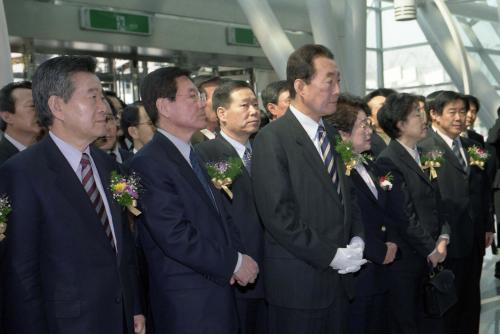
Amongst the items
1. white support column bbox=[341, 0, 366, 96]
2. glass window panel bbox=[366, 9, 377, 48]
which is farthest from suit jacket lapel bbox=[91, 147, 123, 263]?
glass window panel bbox=[366, 9, 377, 48]

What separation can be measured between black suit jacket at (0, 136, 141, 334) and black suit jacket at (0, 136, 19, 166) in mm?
1319

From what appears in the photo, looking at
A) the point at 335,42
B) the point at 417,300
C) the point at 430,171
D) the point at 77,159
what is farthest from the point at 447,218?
the point at 335,42

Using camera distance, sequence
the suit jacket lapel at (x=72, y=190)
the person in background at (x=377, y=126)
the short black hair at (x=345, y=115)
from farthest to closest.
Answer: the person in background at (x=377, y=126)
the short black hair at (x=345, y=115)
the suit jacket lapel at (x=72, y=190)

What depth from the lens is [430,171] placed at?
5.16 meters

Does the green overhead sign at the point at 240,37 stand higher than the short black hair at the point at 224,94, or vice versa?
the green overhead sign at the point at 240,37

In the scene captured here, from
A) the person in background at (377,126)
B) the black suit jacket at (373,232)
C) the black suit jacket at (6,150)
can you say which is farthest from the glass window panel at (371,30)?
the black suit jacket at (6,150)

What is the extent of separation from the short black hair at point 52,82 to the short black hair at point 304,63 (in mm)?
1285

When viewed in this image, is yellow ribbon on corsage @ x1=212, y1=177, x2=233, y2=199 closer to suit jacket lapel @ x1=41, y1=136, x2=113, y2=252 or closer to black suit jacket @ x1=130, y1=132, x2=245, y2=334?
black suit jacket @ x1=130, y1=132, x2=245, y2=334

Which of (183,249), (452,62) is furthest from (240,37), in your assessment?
(183,249)

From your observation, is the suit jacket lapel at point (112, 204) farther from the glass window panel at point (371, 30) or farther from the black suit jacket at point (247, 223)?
the glass window panel at point (371, 30)

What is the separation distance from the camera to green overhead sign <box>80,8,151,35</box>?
42.8 feet

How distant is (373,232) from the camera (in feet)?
14.6

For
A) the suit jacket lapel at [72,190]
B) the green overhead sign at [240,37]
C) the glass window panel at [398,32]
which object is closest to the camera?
the suit jacket lapel at [72,190]

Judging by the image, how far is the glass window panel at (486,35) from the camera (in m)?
21.1
